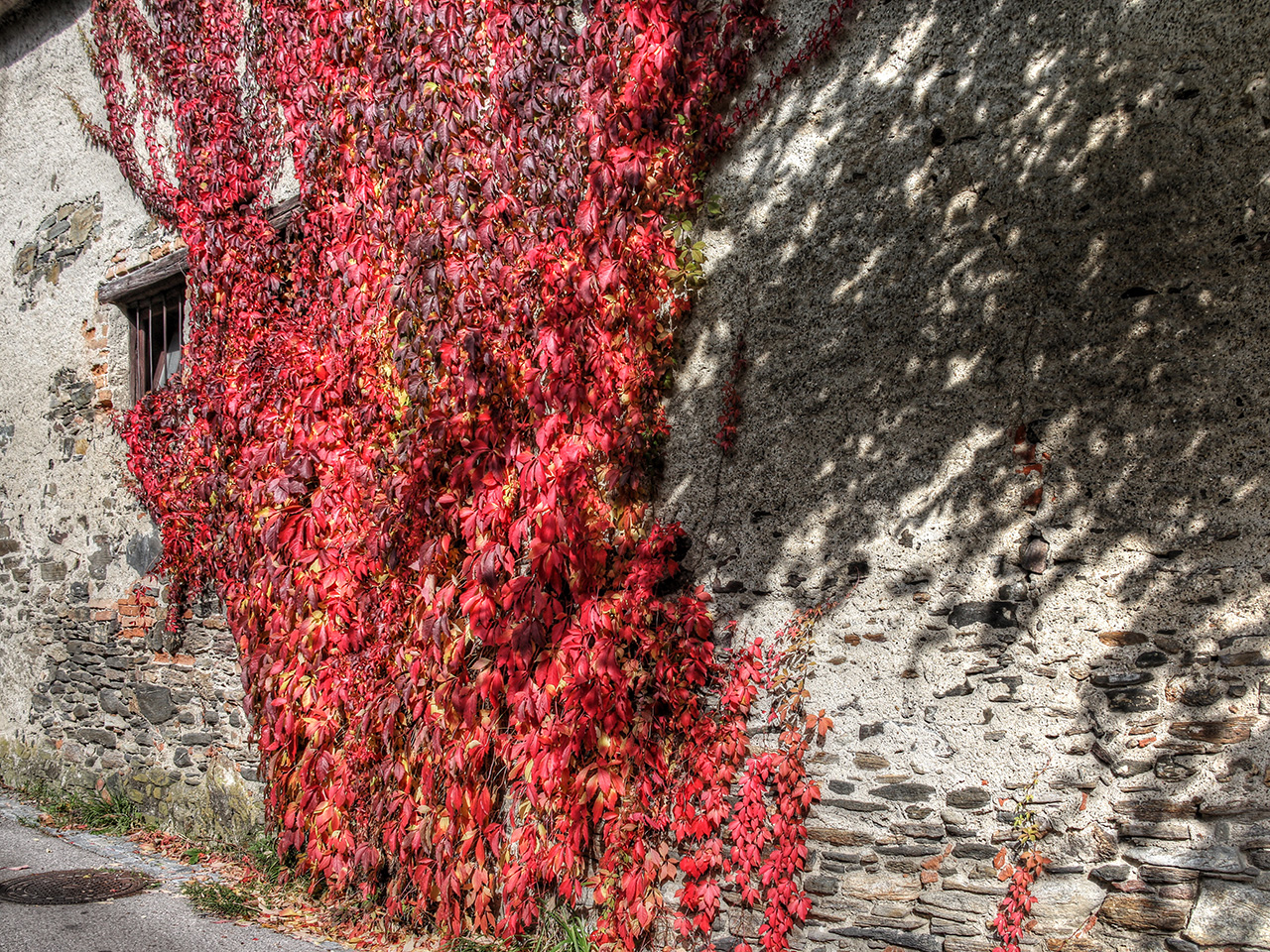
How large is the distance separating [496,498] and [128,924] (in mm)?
2673

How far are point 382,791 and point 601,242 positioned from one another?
110 inches

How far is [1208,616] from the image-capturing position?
261 cm

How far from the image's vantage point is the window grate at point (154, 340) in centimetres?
595

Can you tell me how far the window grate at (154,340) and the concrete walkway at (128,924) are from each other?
10.2 ft

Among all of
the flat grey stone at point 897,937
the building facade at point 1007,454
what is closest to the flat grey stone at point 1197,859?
the building facade at point 1007,454

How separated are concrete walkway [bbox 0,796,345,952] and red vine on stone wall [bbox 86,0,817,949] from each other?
47 centimetres

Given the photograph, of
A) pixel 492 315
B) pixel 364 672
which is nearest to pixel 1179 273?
pixel 492 315

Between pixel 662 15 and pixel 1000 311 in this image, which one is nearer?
pixel 1000 311

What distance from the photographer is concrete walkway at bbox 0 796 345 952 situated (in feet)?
11.9

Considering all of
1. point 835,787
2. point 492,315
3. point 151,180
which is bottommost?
point 835,787

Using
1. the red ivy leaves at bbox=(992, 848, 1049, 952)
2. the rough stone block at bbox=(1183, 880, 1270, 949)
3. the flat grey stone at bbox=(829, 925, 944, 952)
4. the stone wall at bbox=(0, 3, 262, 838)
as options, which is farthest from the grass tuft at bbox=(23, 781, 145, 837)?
the rough stone block at bbox=(1183, 880, 1270, 949)

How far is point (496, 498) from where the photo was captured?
3658mm

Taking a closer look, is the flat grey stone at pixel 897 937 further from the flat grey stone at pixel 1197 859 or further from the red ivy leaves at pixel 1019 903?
the flat grey stone at pixel 1197 859

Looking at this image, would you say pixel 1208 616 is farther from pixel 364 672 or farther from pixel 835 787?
pixel 364 672
